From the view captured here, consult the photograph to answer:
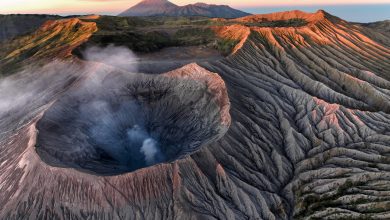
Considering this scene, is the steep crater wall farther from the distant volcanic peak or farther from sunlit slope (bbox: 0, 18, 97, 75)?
the distant volcanic peak

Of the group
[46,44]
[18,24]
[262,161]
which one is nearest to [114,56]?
[46,44]

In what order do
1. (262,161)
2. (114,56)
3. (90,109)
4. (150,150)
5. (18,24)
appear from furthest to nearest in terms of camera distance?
(18,24)
(114,56)
(90,109)
(150,150)
(262,161)

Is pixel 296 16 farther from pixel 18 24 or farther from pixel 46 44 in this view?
pixel 18 24

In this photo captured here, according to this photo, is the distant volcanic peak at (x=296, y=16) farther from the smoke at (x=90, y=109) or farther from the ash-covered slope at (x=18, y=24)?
the ash-covered slope at (x=18, y=24)

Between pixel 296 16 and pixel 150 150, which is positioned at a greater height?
pixel 296 16

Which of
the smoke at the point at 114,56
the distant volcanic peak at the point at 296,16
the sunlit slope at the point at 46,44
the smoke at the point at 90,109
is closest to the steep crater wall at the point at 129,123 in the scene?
the smoke at the point at 90,109

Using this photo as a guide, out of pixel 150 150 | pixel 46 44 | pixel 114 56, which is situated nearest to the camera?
pixel 150 150

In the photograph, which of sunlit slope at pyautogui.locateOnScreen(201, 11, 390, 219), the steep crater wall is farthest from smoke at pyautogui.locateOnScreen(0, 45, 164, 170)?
sunlit slope at pyautogui.locateOnScreen(201, 11, 390, 219)

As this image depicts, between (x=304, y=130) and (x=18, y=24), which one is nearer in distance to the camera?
(x=304, y=130)
